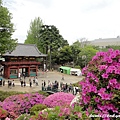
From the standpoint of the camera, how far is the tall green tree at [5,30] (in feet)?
65.8

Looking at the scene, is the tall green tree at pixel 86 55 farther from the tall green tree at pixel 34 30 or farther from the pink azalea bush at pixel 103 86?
the pink azalea bush at pixel 103 86

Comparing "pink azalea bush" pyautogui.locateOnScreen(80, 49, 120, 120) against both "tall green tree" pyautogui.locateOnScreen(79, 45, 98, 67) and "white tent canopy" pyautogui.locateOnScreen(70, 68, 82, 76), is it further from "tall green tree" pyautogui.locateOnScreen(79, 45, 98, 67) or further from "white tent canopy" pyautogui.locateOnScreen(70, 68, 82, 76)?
"tall green tree" pyautogui.locateOnScreen(79, 45, 98, 67)

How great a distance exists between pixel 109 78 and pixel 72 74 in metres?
36.7

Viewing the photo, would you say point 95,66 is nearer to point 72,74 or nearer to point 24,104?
point 24,104

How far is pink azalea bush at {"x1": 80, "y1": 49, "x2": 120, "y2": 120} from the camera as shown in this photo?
3.68 metres

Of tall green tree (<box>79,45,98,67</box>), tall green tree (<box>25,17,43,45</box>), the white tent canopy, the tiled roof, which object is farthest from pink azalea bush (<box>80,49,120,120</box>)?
tall green tree (<box>25,17,43,45</box>)

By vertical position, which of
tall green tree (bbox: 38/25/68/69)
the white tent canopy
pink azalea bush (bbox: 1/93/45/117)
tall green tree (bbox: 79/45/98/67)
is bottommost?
the white tent canopy

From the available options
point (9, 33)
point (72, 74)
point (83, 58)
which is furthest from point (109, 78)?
point (83, 58)

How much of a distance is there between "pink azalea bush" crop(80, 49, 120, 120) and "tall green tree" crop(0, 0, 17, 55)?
17.5 meters

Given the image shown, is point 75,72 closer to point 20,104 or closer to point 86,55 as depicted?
point 86,55

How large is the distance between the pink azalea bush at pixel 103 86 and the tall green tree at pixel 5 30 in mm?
17459

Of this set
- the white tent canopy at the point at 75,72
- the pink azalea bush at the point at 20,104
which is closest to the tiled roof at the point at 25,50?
the white tent canopy at the point at 75,72

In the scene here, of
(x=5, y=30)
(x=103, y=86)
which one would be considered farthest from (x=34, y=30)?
(x=103, y=86)

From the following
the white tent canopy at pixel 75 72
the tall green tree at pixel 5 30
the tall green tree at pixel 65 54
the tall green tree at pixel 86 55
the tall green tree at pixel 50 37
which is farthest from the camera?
the tall green tree at pixel 86 55
